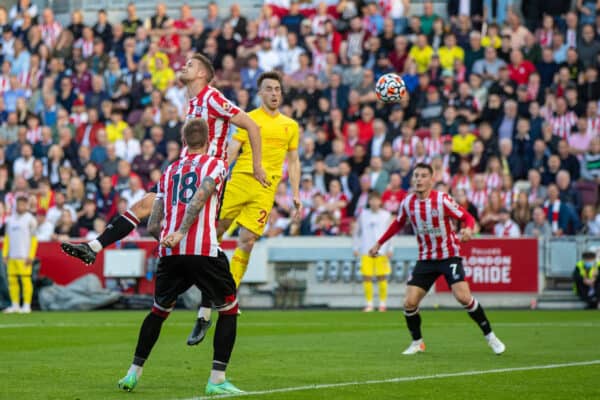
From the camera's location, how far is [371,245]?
23125mm

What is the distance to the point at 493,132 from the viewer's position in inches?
953

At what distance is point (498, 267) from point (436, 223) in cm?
1062

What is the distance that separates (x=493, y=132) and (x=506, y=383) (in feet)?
49.6

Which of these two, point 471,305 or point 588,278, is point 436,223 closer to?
point 471,305

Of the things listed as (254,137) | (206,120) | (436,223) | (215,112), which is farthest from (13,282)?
(254,137)

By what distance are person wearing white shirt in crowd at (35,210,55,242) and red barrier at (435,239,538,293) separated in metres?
8.85

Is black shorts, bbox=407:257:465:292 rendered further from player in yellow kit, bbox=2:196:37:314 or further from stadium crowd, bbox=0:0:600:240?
player in yellow kit, bbox=2:196:37:314

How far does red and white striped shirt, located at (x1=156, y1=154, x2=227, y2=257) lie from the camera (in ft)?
28.6

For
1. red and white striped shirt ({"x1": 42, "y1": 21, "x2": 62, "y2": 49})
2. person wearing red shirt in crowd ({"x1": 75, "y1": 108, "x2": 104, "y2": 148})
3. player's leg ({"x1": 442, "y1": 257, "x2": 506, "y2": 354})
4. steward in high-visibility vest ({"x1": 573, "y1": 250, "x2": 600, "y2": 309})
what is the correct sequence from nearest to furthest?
1. player's leg ({"x1": 442, "y1": 257, "x2": 506, "y2": 354})
2. steward in high-visibility vest ({"x1": 573, "y1": 250, "x2": 600, "y2": 309})
3. person wearing red shirt in crowd ({"x1": 75, "y1": 108, "x2": 104, "y2": 148})
4. red and white striped shirt ({"x1": 42, "y1": 21, "x2": 62, "y2": 49})

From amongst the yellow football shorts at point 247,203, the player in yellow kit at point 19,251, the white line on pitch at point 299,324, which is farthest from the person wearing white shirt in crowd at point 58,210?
the yellow football shorts at point 247,203

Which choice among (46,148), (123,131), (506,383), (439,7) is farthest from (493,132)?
(506,383)

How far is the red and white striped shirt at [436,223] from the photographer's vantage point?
42.9ft

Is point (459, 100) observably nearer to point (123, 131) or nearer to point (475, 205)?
point (475, 205)

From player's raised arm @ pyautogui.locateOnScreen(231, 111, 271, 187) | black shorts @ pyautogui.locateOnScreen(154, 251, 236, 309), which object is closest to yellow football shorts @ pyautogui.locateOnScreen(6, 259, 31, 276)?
player's raised arm @ pyautogui.locateOnScreen(231, 111, 271, 187)
